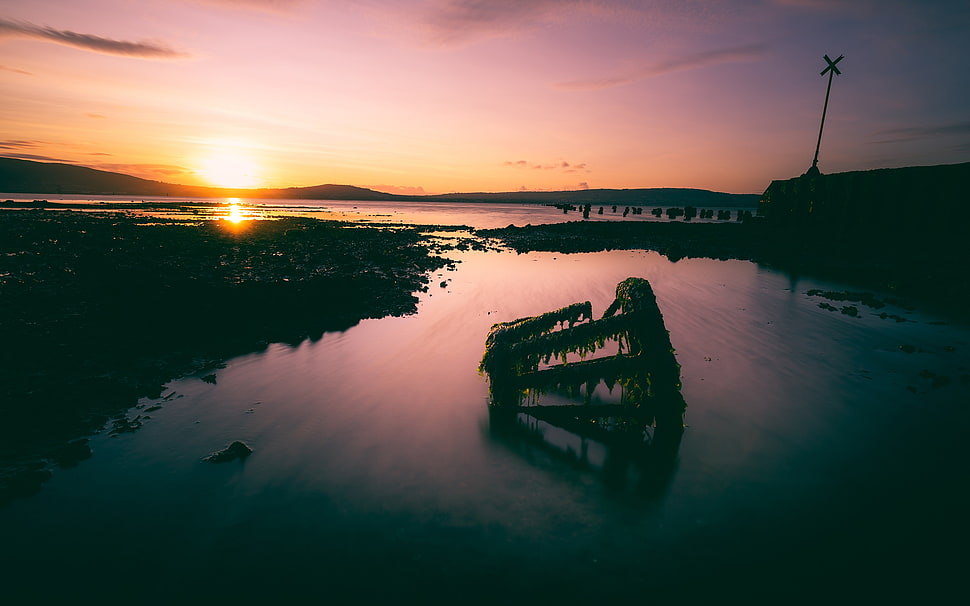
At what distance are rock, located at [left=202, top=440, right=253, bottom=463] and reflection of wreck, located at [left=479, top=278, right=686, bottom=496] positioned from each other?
17.2ft

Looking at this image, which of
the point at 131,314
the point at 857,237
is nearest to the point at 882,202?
the point at 857,237

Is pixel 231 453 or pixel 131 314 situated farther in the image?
pixel 131 314

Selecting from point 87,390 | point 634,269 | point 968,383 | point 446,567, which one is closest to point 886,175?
point 634,269

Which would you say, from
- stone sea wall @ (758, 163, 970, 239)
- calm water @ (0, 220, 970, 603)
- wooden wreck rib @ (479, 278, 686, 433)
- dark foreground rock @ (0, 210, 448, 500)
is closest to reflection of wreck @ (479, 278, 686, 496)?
wooden wreck rib @ (479, 278, 686, 433)

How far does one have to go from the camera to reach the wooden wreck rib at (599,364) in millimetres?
7660

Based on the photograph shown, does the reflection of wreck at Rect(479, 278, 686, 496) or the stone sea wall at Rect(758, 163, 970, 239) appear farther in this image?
the stone sea wall at Rect(758, 163, 970, 239)

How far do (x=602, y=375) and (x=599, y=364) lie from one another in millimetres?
243

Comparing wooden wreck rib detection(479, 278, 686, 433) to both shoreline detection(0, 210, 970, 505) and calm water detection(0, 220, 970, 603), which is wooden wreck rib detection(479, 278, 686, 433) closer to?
calm water detection(0, 220, 970, 603)

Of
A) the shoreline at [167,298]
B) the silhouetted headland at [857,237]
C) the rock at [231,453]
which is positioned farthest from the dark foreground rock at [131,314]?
the silhouetted headland at [857,237]

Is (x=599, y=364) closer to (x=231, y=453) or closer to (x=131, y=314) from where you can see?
(x=231, y=453)

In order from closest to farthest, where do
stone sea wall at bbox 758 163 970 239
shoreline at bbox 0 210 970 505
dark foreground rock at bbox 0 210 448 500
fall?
dark foreground rock at bbox 0 210 448 500
shoreline at bbox 0 210 970 505
stone sea wall at bbox 758 163 970 239

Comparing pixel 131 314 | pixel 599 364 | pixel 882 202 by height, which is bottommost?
pixel 131 314

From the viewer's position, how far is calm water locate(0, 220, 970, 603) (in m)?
5.39

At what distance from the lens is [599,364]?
795 centimetres
